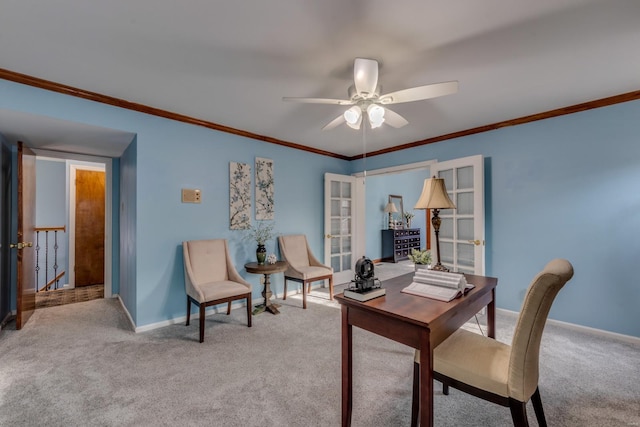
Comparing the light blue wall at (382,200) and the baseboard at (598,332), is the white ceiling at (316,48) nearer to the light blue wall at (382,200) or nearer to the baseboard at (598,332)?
the baseboard at (598,332)

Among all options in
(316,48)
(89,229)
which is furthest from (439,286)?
(89,229)

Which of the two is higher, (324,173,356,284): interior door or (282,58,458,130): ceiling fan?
(282,58,458,130): ceiling fan

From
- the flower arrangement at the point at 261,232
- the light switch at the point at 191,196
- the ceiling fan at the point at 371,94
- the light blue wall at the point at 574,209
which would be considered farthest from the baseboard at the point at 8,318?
the light blue wall at the point at 574,209

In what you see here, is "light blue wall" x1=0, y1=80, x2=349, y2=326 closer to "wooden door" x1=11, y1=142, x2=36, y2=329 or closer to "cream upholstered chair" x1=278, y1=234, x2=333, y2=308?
"cream upholstered chair" x1=278, y1=234, x2=333, y2=308

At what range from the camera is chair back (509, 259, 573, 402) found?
118cm

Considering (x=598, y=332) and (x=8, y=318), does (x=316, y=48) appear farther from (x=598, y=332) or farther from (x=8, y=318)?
(x=8, y=318)

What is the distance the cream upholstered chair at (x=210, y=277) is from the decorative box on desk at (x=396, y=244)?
474 cm

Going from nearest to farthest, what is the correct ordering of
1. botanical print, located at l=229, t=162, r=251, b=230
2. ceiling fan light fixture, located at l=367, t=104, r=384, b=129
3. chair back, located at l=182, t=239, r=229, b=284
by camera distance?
ceiling fan light fixture, located at l=367, t=104, r=384, b=129 < chair back, located at l=182, t=239, r=229, b=284 < botanical print, located at l=229, t=162, r=251, b=230

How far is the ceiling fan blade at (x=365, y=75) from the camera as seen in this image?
1850mm

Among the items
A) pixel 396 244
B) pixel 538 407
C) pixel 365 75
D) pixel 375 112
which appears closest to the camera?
pixel 538 407

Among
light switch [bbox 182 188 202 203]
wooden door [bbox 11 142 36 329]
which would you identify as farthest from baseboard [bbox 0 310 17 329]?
light switch [bbox 182 188 202 203]

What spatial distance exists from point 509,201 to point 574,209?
59cm

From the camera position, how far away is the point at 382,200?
7.33 m

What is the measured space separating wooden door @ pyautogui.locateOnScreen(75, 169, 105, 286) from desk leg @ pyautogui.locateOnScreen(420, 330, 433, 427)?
570cm
